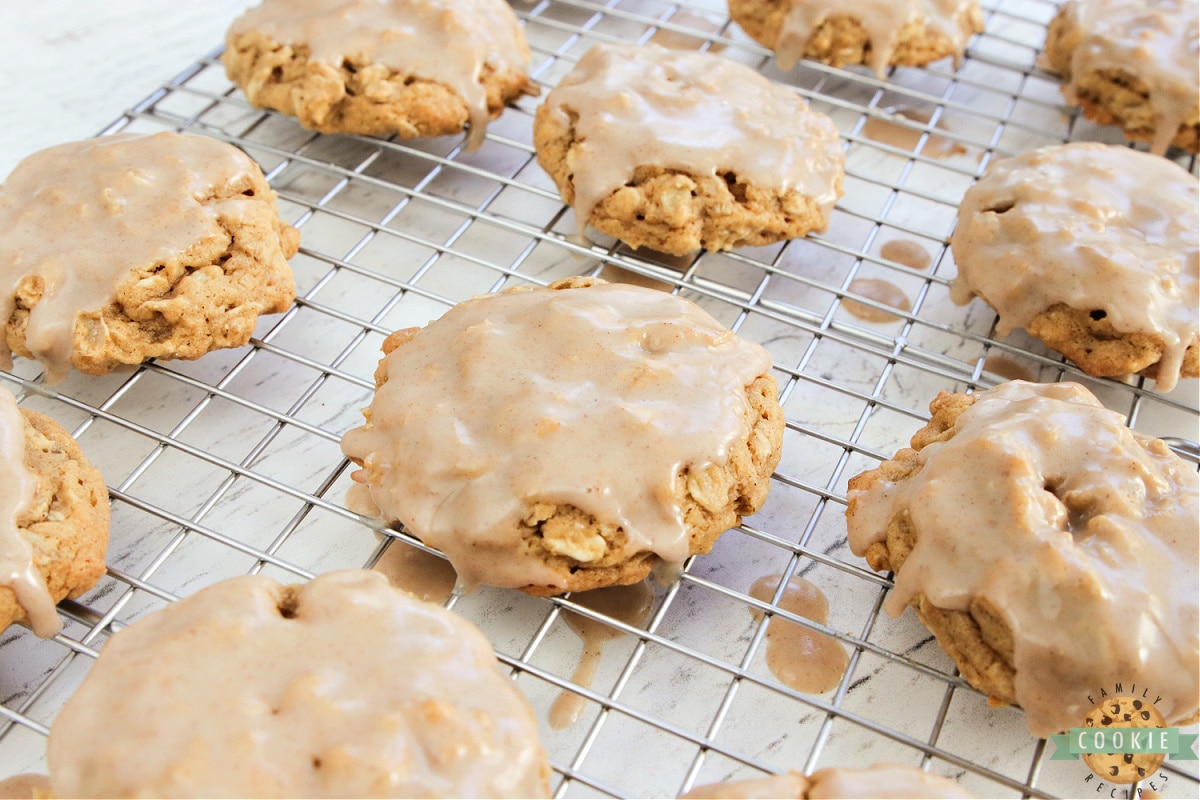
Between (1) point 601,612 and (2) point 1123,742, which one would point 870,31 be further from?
(2) point 1123,742

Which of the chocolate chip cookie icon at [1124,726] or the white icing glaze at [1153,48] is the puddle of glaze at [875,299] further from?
the chocolate chip cookie icon at [1124,726]

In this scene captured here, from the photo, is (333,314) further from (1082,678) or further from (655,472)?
(1082,678)

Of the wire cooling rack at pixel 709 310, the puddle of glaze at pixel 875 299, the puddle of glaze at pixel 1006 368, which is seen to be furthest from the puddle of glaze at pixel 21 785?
the puddle of glaze at pixel 1006 368

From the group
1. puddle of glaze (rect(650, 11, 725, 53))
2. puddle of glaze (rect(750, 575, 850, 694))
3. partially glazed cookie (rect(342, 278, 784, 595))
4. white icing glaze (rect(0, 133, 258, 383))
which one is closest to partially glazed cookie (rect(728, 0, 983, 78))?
puddle of glaze (rect(650, 11, 725, 53))

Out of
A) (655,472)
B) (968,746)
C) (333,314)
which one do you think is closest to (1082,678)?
(968,746)

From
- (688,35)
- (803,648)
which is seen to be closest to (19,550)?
(803,648)

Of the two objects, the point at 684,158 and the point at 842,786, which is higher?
the point at 684,158
